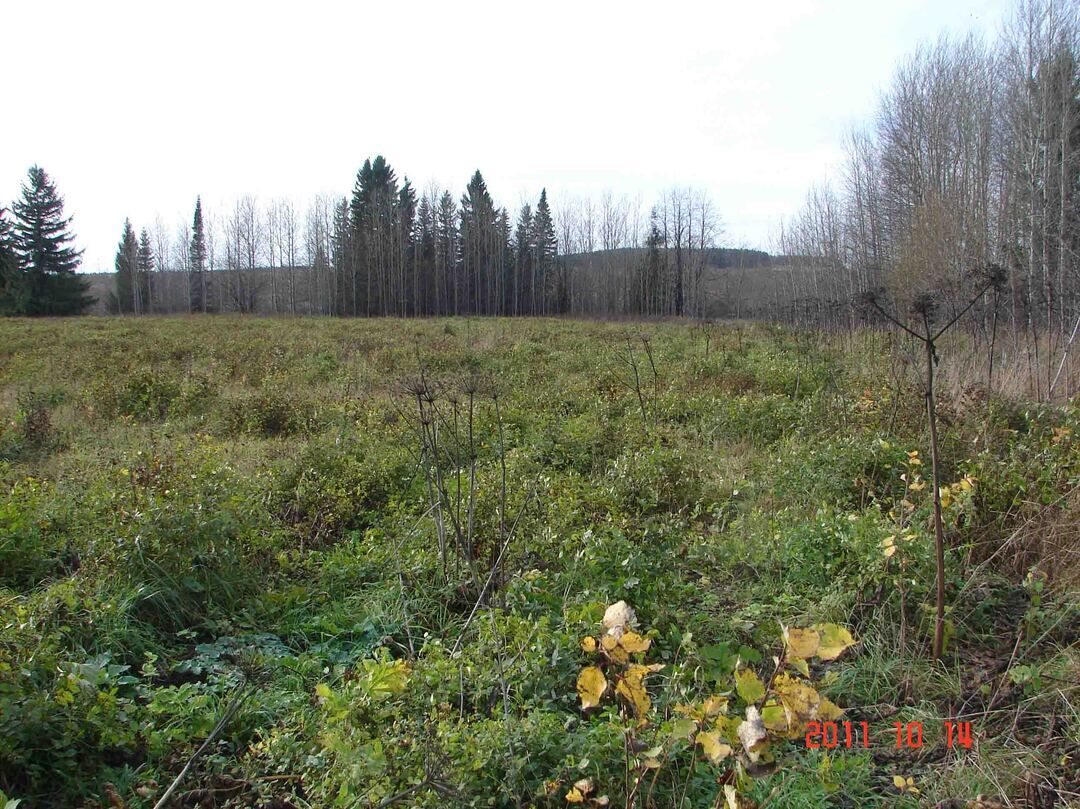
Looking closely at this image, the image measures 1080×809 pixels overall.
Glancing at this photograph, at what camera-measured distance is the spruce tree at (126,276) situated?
147 ft

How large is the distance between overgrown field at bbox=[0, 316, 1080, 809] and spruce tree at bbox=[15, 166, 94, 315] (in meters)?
34.0

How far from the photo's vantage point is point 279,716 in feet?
7.85

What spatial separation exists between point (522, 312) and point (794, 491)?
42.3 meters

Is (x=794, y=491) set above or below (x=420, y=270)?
below

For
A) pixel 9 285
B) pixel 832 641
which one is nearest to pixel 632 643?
pixel 832 641

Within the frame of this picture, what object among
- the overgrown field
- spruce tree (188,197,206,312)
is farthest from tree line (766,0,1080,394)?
spruce tree (188,197,206,312)

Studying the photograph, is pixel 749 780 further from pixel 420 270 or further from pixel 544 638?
pixel 420 270

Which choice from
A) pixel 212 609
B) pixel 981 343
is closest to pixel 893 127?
pixel 981 343

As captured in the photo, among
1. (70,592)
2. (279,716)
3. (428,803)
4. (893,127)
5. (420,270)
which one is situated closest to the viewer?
(428,803)

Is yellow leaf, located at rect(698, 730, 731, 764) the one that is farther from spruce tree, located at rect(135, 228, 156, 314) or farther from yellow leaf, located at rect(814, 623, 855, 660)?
spruce tree, located at rect(135, 228, 156, 314)

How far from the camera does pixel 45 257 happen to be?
3366 centimetres
